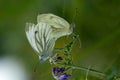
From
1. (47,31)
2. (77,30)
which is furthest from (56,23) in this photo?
(77,30)

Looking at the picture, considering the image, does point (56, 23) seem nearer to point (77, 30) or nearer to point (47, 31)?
point (47, 31)

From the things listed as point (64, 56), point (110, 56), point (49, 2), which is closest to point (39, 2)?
point (49, 2)

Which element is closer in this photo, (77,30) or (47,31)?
(47,31)

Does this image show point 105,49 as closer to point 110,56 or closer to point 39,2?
point 110,56

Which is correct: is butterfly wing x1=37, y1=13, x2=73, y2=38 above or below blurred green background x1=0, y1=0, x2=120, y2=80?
above
